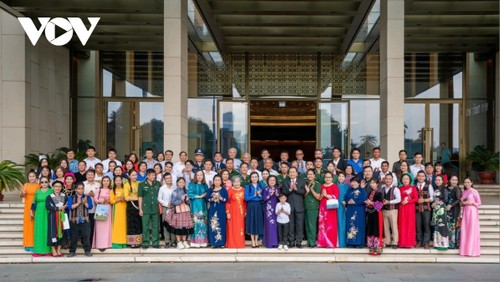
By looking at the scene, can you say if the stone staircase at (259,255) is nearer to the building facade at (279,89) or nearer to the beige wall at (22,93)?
the beige wall at (22,93)

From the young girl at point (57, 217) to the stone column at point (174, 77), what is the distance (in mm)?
3085

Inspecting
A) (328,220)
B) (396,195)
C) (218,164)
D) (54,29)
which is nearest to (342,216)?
(328,220)

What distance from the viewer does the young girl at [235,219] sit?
9.84 meters

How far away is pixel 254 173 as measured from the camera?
9898 mm

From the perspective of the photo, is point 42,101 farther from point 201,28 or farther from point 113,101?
point 201,28

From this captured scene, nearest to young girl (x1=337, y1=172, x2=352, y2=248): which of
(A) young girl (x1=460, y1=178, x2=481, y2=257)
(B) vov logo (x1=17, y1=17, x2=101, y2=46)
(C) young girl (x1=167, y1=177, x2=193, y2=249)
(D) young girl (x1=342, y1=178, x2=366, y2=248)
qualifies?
(D) young girl (x1=342, y1=178, x2=366, y2=248)

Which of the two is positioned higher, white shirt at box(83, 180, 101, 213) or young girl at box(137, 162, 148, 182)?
young girl at box(137, 162, 148, 182)

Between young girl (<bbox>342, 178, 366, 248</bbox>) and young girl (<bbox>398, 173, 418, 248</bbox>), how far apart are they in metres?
0.71

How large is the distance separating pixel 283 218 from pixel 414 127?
10.5 m

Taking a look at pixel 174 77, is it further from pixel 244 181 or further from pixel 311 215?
pixel 311 215

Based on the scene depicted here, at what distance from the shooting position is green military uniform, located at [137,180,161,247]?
382 inches

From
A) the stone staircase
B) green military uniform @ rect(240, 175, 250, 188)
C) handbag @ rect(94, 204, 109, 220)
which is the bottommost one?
the stone staircase

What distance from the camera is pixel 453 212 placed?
31.6 feet

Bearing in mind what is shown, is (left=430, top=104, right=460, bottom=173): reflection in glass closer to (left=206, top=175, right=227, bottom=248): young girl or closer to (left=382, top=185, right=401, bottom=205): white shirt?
(left=382, top=185, right=401, bottom=205): white shirt
